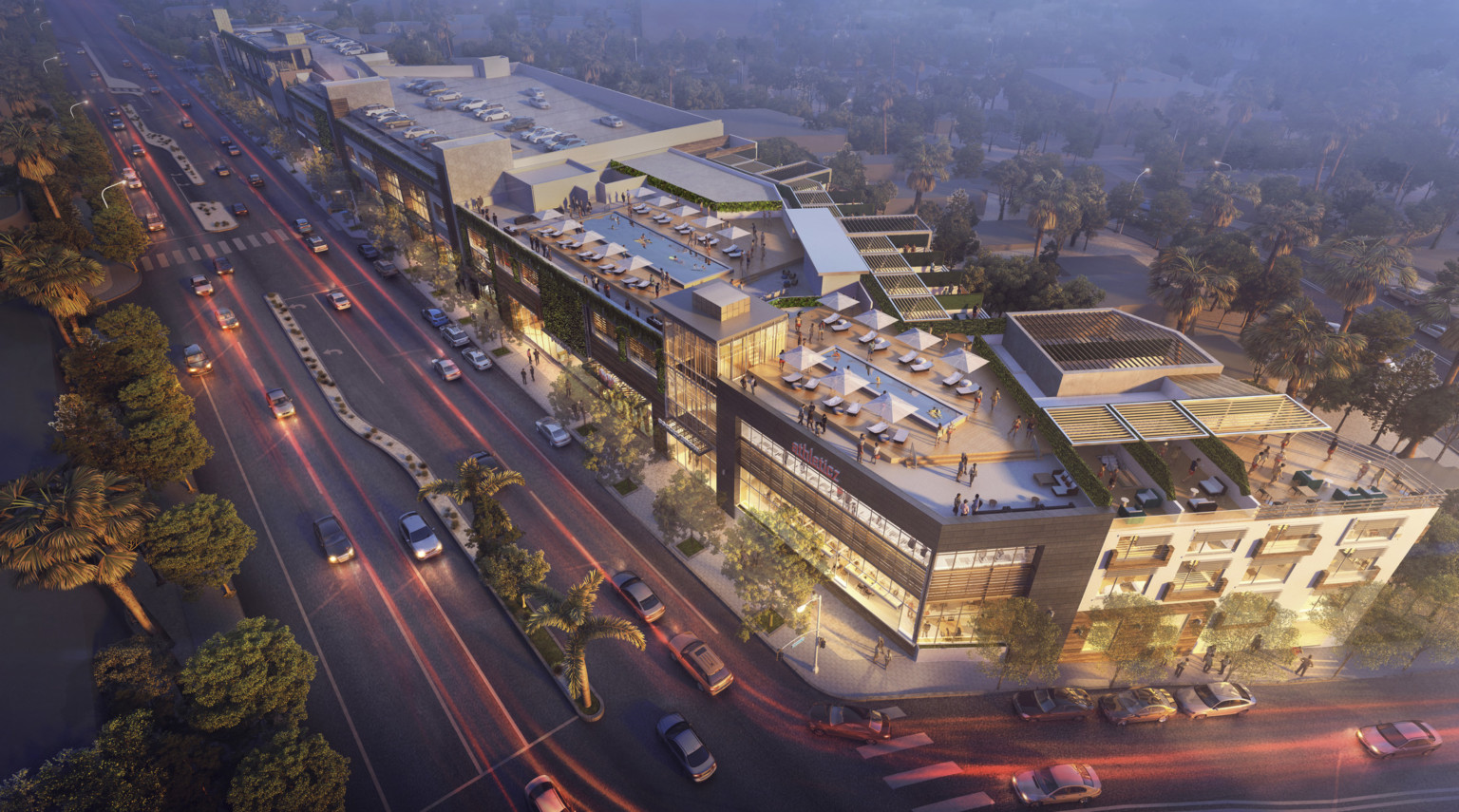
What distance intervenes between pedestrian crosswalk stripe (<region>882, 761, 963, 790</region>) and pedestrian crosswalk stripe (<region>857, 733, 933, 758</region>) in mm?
1301

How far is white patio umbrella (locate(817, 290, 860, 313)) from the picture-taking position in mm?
57406

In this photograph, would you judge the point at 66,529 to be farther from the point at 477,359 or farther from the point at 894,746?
the point at 894,746

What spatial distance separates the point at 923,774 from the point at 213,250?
11018 centimetres

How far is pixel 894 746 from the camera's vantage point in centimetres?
3862

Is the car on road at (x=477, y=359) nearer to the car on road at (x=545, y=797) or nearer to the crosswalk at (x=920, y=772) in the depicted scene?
the car on road at (x=545, y=797)

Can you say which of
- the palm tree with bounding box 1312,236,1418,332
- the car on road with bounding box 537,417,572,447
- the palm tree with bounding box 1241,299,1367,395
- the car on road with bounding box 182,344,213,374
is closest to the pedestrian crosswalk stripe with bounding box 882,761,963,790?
the car on road with bounding box 537,417,572,447

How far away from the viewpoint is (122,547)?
37.6 m

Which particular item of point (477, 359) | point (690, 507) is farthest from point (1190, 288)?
point (477, 359)

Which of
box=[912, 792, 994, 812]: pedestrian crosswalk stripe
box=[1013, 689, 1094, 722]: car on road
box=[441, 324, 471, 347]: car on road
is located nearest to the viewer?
box=[912, 792, 994, 812]: pedestrian crosswalk stripe

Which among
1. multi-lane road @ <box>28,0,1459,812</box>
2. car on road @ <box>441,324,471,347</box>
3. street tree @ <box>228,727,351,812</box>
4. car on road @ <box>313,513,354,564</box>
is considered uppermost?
street tree @ <box>228,727,351,812</box>

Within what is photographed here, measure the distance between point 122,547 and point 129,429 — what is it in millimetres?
16123

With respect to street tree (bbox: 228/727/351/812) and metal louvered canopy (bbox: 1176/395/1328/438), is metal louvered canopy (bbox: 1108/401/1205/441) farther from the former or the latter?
street tree (bbox: 228/727/351/812)

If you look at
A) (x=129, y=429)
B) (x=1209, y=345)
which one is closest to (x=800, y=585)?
(x=129, y=429)

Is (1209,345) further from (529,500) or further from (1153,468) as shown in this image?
(529,500)
